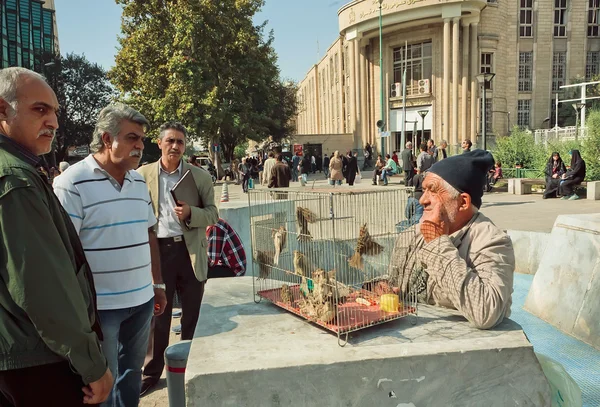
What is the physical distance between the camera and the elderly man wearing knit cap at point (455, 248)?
6.18 feet

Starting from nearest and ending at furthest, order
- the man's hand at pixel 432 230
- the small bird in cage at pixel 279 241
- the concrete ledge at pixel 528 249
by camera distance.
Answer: the man's hand at pixel 432 230
the small bird in cage at pixel 279 241
the concrete ledge at pixel 528 249

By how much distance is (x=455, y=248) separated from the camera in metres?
1.97

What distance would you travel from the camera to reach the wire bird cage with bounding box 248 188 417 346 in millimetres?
1880

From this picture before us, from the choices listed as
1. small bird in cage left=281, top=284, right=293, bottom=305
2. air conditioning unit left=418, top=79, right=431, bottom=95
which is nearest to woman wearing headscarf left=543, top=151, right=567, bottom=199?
small bird in cage left=281, top=284, right=293, bottom=305

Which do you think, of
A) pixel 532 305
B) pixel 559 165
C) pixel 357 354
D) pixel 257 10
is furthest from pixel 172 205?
pixel 257 10

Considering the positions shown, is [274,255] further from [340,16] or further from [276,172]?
[340,16]

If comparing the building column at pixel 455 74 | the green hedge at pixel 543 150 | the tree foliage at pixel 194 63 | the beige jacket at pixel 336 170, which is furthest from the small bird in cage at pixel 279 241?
the building column at pixel 455 74

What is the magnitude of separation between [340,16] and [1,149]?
3982 cm

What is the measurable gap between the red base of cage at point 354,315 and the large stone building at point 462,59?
3291 cm

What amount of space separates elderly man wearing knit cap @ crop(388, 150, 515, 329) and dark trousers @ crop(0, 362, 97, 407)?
1477mm

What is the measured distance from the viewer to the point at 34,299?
1.45 meters

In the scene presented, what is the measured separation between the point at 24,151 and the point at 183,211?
5.94 feet

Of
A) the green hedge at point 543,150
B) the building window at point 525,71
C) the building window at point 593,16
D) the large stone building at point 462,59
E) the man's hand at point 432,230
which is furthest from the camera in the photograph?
the building window at point 593,16

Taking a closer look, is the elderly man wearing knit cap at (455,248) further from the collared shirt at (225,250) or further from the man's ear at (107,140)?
the collared shirt at (225,250)
